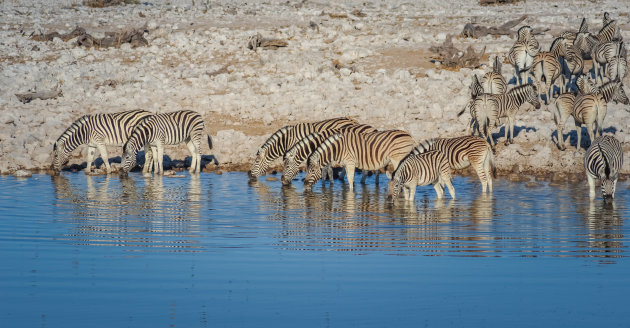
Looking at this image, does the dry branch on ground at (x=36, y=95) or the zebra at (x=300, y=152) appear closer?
the zebra at (x=300, y=152)

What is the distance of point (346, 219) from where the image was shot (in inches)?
460

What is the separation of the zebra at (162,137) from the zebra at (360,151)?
3.20 metres

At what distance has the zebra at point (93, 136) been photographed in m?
17.2

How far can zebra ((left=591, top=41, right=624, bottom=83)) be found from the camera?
69.5ft

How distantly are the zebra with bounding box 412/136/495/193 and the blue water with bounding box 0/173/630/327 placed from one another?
0.50 metres

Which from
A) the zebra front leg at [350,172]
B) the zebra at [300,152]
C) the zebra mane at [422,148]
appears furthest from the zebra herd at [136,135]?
the zebra mane at [422,148]

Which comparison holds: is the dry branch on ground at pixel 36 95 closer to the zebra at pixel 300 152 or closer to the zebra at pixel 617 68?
the zebra at pixel 300 152

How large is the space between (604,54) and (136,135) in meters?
11.5

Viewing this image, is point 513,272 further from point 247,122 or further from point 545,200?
point 247,122

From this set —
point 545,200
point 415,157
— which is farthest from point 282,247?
point 545,200

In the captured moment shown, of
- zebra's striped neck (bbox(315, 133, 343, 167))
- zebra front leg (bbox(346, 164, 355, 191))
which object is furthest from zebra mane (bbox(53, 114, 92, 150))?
zebra front leg (bbox(346, 164, 355, 191))

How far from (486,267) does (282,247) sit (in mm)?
2252

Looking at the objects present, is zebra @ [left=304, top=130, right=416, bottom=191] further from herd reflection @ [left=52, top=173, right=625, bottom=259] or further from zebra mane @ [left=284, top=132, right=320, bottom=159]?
zebra mane @ [left=284, top=132, right=320, bottom=159]

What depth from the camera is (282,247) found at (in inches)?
377
